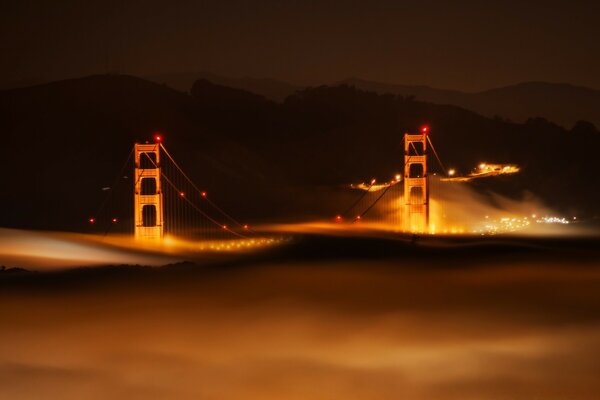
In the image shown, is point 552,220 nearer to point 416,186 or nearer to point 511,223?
point 511,223

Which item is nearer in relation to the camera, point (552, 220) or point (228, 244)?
point (228, 244)

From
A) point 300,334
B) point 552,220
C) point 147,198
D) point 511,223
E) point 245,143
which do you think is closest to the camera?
point 300,334

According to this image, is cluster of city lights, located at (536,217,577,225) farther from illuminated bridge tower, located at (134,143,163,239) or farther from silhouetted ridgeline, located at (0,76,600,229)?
illuminated bridge tower, located at (134,143,163,239)

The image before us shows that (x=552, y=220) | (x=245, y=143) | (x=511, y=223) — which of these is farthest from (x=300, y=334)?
(x=245, y=143)

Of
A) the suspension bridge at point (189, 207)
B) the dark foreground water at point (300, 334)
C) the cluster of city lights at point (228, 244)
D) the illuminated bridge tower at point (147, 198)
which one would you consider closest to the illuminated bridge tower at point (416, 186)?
the suspension bridge at point (189, 207)

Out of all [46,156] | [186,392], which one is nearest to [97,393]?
[186,392]

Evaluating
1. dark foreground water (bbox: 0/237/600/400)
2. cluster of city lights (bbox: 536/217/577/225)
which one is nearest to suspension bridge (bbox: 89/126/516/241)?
cluster of city lights (bbox: 536/217/577/225)

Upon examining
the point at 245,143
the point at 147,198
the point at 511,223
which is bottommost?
the point at 147,198
